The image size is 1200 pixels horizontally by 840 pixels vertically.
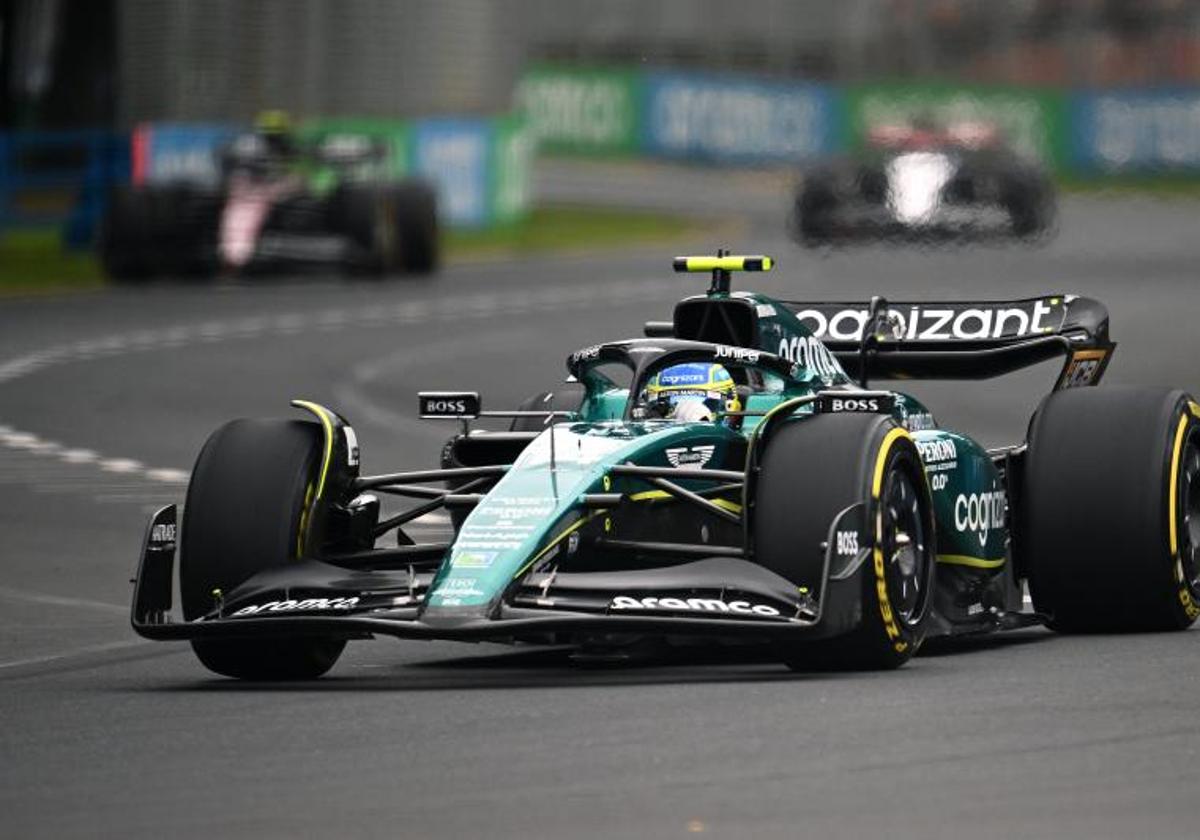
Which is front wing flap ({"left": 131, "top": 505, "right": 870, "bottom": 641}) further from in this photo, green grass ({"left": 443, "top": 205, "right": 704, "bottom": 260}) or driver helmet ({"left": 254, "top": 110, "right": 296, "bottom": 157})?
green grass ({"left": 443, "top": 205, "right": 704, "bottom": 260})

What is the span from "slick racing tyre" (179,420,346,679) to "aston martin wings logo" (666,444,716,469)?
1.19m

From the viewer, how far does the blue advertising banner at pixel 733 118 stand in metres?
57.0

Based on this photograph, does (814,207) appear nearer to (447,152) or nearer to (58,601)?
(447,152)

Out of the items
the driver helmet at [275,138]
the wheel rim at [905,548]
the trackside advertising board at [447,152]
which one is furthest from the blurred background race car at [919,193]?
the wheel rim at [905,548]

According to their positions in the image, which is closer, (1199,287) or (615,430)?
(615,430)

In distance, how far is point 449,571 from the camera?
9742 millimetres

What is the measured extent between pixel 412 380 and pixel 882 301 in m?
11.9

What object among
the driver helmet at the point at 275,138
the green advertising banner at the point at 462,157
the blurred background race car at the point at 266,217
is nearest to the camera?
the blurred background race car at the point at 266,217

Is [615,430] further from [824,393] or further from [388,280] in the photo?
[388,280]

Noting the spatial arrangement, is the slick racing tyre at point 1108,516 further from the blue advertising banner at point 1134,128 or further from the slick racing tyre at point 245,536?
the blue advertising banner at point 1134,128

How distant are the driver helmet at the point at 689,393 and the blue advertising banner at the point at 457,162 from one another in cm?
3217

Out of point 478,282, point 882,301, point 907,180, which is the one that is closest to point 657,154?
point 478,282

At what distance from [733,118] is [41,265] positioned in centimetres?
2353

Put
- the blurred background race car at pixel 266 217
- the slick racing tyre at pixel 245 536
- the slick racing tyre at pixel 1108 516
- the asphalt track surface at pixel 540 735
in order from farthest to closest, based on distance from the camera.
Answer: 1. the blurred background race car at pixel 266 217
2. the slick racing tyre at pixel 1108 516
3. the slick racing tyre at pixel 245 536
4. the asphalt track surface at pixel 540 735
